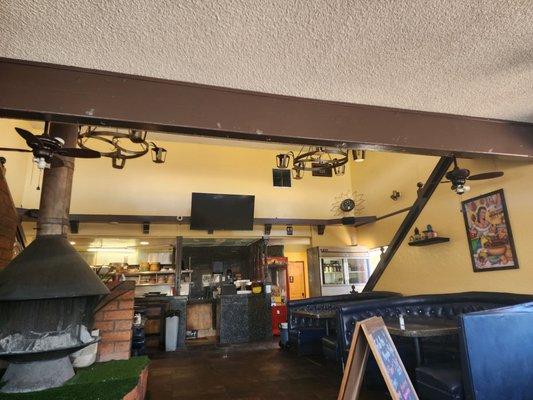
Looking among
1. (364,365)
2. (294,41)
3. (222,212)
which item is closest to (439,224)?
(222,212)

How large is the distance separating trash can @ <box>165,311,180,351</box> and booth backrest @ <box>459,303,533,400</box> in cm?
535

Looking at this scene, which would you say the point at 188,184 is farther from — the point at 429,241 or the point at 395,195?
the point at 429,241

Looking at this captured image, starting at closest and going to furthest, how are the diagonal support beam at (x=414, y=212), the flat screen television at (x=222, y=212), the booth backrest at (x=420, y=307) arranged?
the booth backrest at (x=420, y=307)
the diagonal support beam at (x=414, y=212)
the flat screen television at (x=222, y=212)

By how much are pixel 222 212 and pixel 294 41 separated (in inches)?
225

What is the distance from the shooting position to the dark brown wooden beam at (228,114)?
215 cm

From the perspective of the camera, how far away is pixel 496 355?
8.12ft

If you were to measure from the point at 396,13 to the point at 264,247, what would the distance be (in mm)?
6643

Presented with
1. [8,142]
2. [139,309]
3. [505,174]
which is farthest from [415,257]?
[8,142]

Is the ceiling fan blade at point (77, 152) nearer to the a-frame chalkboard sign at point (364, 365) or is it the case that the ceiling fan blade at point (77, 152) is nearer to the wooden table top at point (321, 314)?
the a-frame chalkboard sign at point (364, 365)

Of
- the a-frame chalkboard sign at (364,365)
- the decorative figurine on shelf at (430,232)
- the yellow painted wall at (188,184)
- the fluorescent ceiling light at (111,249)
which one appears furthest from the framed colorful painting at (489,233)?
the fluorescent ceiling light at (111,249)

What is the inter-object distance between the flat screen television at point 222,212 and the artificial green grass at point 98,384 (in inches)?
161

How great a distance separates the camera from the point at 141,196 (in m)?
7.65

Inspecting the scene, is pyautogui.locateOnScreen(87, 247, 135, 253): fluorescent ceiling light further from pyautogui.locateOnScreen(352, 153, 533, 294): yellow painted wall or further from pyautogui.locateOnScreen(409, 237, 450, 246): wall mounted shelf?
pyautogui.locateOnScreen(409, 237, 450, 246): wall mounted shelf

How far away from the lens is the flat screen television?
24.2 ft
